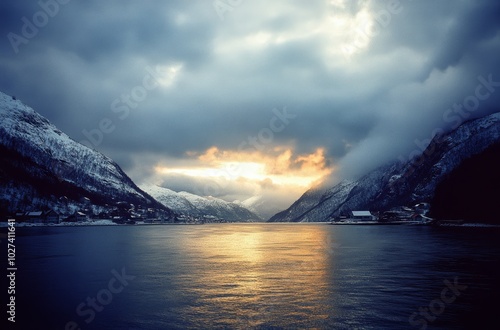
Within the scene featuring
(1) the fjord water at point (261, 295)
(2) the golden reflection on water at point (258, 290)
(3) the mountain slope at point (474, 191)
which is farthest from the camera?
(3) the mountain slope at point (474, 191)

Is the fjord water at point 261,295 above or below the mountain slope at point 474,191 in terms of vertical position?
below

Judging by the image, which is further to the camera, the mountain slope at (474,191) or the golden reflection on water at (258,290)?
the mountain slope at (474,191)

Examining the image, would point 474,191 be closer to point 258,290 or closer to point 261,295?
point 258,290

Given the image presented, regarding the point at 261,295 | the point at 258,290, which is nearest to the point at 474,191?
the point at 258,290

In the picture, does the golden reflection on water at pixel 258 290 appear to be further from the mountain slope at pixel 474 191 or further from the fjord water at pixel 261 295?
the mountain slope at pixel 474 191

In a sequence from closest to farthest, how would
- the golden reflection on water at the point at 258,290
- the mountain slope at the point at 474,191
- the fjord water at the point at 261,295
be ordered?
the fjord water at the point at 261,295
the golden reflection on water at the point at 258,290
the mountain slope at the point at 474,191

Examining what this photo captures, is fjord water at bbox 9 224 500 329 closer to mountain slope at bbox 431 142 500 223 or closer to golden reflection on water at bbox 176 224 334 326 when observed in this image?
golden reflection on water at bbox 176 224 334 326

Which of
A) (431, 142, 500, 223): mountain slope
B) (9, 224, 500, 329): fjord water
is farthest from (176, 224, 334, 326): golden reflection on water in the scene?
(431, 142, 500, 223): mountain slope

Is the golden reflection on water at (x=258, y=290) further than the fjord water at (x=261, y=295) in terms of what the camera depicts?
Yes

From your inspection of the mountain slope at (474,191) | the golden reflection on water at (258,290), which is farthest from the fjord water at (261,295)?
the mountain slope at (474,191)

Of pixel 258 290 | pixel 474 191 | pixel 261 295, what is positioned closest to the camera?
pixel 261 295

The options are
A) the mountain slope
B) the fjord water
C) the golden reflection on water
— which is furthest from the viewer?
the mountain slope

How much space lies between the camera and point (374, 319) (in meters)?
21.4

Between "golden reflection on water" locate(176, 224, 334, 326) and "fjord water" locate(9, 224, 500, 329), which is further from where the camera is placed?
"golden reflection on water" locate(176, 224, 334, 326)
